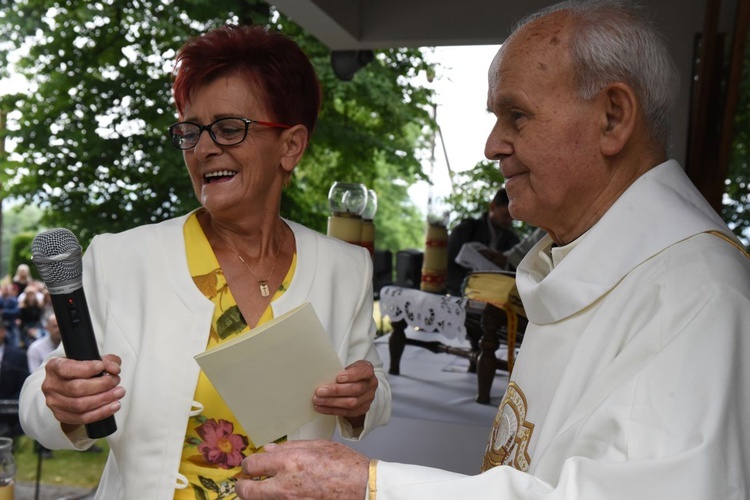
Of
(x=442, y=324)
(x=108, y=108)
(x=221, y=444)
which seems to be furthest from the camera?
(x=108, y=108)

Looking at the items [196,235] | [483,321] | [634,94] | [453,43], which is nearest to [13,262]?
[453,43]

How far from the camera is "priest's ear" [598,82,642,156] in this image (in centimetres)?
152

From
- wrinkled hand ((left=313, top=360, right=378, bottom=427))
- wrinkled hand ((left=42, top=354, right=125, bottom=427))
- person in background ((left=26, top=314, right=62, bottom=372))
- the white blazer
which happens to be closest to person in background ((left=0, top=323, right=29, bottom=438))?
person in background ((left=26, top=314, right=62, bottom=372))

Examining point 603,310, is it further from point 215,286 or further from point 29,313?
point 29,313

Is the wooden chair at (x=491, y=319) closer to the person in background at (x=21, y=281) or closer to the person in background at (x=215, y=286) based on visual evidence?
the person in background at (x=215, y=286)

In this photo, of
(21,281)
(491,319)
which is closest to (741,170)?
(491,319)

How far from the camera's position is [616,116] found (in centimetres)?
154

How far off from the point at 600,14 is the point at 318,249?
3.44 feet

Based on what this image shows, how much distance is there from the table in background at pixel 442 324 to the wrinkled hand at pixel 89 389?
3159mm

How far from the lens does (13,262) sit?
52.4 feet

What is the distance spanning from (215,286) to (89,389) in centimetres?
60

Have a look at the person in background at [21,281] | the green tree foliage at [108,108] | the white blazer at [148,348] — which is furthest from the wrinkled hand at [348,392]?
the person in background at [21,281]

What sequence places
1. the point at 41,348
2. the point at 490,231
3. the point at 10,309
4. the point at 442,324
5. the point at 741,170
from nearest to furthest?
the point at 741,170, the point at 442,324, the point at 41,348, the point at 490,231, the point at 10,309

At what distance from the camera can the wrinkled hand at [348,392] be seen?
1788 mm
